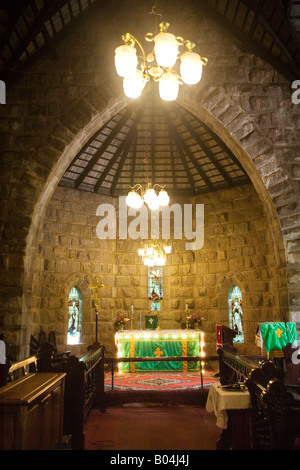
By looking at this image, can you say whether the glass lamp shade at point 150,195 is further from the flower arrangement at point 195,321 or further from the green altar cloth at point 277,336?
the flower arrangement at point 195,321

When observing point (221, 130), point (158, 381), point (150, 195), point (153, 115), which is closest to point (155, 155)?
point (153, 115)

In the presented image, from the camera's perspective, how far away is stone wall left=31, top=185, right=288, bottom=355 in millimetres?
10359

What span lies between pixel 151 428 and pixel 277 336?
259cm

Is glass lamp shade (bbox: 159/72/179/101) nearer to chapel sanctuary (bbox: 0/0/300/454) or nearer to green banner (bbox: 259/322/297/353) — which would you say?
chapel sanctuary (bbox: 0/0/300/454)

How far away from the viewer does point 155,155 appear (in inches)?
447

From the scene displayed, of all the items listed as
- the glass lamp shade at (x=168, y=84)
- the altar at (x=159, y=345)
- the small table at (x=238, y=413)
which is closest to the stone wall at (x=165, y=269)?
the altar at (x=159, y=345)

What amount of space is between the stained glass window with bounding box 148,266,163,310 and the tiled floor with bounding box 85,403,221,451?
538cm

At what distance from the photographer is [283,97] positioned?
7.53 m

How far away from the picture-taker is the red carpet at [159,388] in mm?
6555

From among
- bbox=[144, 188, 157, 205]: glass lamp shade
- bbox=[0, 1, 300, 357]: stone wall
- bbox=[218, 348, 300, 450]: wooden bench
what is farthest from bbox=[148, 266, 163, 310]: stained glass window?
bbox=[218, 348, 300, 450]: wooden bench

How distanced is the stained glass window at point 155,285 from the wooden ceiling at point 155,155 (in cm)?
282

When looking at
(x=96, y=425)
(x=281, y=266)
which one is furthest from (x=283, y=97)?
(x=96, y=425)

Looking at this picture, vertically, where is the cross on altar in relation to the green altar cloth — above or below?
below
